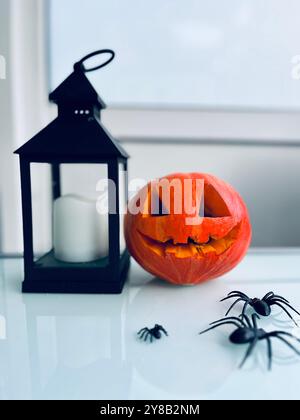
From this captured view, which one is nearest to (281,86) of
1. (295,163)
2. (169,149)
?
(295,163)

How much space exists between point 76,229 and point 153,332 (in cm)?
21

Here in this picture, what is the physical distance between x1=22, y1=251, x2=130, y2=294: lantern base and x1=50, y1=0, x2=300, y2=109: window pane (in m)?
0.50

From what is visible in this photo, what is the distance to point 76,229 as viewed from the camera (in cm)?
46

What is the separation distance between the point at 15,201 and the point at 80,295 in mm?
409

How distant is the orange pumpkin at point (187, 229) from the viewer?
422 mm

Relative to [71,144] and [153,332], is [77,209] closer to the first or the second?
[71,144]

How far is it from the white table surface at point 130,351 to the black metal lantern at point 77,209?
1.0 inches

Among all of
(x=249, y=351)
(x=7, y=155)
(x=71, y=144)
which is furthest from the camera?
(x=7, y=155)

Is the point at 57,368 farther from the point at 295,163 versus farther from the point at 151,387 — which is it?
the point at 295,163

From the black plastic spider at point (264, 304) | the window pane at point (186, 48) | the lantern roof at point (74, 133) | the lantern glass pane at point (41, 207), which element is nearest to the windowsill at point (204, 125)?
the window pane at point (186, 48)

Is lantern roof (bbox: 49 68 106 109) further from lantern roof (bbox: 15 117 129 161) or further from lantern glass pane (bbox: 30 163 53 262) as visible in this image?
lantern glass pane (bbox: 30 163 53 262)

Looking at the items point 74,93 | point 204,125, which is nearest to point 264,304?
point 74,93

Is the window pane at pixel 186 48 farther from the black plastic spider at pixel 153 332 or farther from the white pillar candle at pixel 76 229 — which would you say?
the black plastic spider at pixel 153 332

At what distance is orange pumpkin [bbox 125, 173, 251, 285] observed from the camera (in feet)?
1.38
